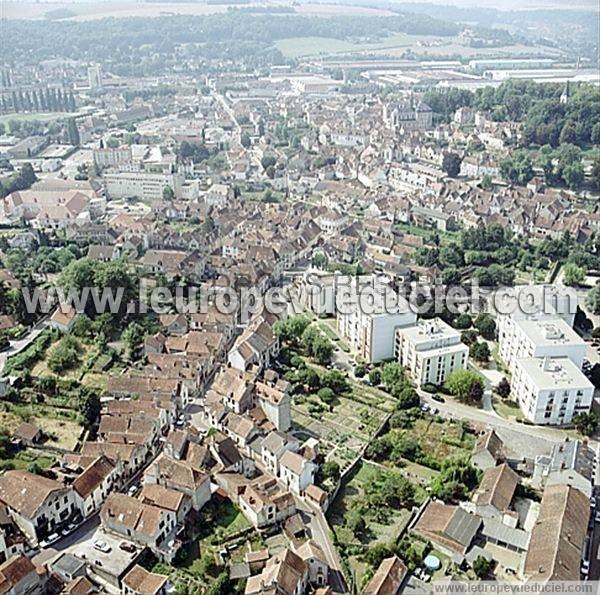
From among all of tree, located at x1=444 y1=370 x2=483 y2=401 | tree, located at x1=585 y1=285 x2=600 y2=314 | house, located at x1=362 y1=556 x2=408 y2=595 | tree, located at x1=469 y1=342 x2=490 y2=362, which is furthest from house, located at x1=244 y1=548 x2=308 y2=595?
tree, located at x1=585 y1=285 x2=600 y2=314

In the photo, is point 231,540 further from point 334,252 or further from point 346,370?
point 334,252

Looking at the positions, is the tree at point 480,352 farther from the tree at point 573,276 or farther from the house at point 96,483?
the house at point 96,483

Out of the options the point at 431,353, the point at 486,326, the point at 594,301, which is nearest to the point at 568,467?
the point at 431,353

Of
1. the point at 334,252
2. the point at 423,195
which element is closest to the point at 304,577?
the point at 334,252

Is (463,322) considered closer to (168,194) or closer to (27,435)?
(27,435)

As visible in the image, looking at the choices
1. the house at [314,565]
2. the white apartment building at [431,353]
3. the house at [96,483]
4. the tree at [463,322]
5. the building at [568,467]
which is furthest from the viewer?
the tree at [463,322]

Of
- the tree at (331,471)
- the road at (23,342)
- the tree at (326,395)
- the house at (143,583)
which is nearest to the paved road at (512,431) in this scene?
the tree at (326,395)
